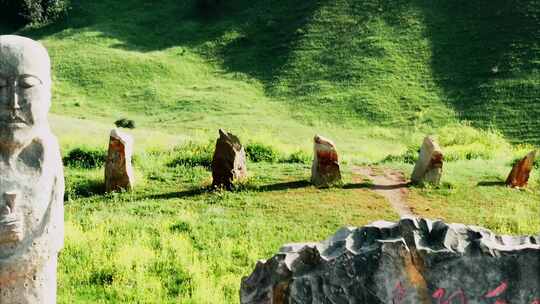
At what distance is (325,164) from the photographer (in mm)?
16016

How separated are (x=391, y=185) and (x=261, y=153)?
4.32 m

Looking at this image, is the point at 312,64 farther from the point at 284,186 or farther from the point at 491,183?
the point at 284,186

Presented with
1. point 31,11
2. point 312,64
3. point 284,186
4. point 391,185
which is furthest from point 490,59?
point 31,11

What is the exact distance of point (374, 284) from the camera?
228 inches

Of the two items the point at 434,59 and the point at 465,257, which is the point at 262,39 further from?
the point at 465,257

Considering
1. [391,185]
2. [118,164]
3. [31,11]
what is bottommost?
[391,185]

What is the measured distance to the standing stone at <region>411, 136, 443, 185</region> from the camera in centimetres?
1616

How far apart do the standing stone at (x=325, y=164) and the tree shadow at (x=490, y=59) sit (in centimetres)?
1458

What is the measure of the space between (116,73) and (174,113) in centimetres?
634

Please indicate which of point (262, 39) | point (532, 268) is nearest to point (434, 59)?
point (262, 39)

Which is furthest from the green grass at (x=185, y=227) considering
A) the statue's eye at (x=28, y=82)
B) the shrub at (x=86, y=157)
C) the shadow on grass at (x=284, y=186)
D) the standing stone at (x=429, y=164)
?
the statue's eye at (x=28, y=82)

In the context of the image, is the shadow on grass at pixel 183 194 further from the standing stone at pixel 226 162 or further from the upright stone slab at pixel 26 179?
the upright stone slab at pixel 26 179

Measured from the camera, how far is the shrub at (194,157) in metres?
18.4

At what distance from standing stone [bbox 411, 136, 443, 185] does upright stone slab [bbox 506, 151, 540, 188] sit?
5.79ft
